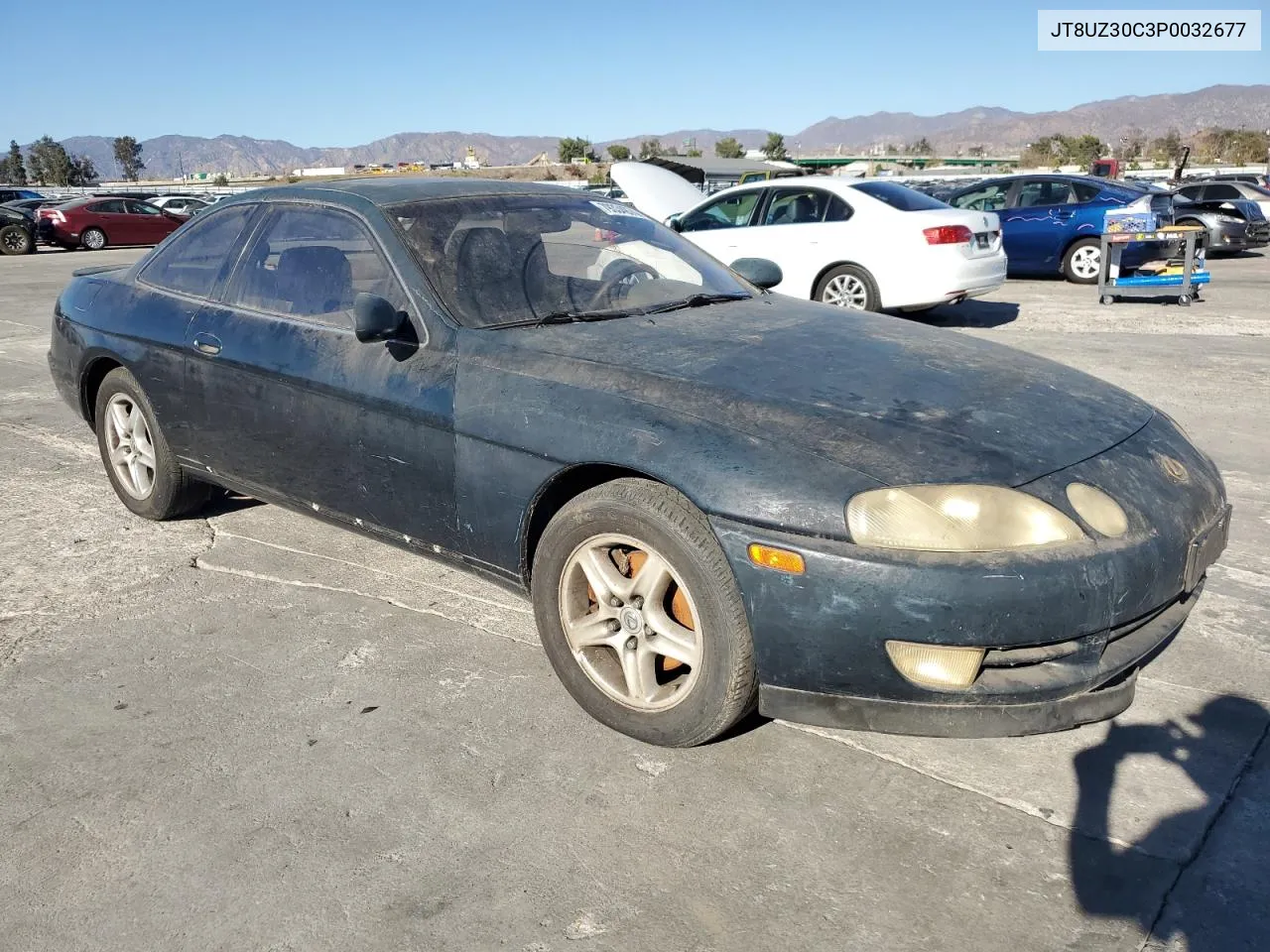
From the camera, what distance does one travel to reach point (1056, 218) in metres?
14.4

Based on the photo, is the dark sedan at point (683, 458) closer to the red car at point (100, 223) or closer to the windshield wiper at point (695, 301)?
the windshield wiper at point (695, 301)

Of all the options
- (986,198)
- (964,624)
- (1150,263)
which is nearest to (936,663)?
(964,624)

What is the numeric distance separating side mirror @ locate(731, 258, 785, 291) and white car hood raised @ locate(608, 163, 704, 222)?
799cm

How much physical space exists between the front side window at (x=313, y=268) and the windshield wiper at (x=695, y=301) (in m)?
0.89

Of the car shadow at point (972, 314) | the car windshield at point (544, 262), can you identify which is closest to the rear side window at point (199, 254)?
the car windshield at point (544, 262)

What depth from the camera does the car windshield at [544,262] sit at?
3.53 metres

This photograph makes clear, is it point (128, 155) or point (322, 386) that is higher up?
point (128, 155)

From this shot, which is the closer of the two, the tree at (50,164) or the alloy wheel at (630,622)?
the alloy wheel at (630,622)

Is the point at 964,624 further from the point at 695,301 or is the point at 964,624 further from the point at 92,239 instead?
the point at 92,239

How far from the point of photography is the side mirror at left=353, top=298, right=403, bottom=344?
10.8 ft

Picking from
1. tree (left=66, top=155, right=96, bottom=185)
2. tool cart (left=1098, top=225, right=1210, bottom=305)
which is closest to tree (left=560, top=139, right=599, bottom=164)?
tree (left=66, top=155, right=96, bottom=185)

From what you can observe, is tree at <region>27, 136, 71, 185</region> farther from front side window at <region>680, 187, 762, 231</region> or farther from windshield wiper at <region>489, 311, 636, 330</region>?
windshield wiper at <region>489, 311, 636, 330</region>

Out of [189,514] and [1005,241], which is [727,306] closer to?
[189,514]

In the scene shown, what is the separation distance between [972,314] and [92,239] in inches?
872
